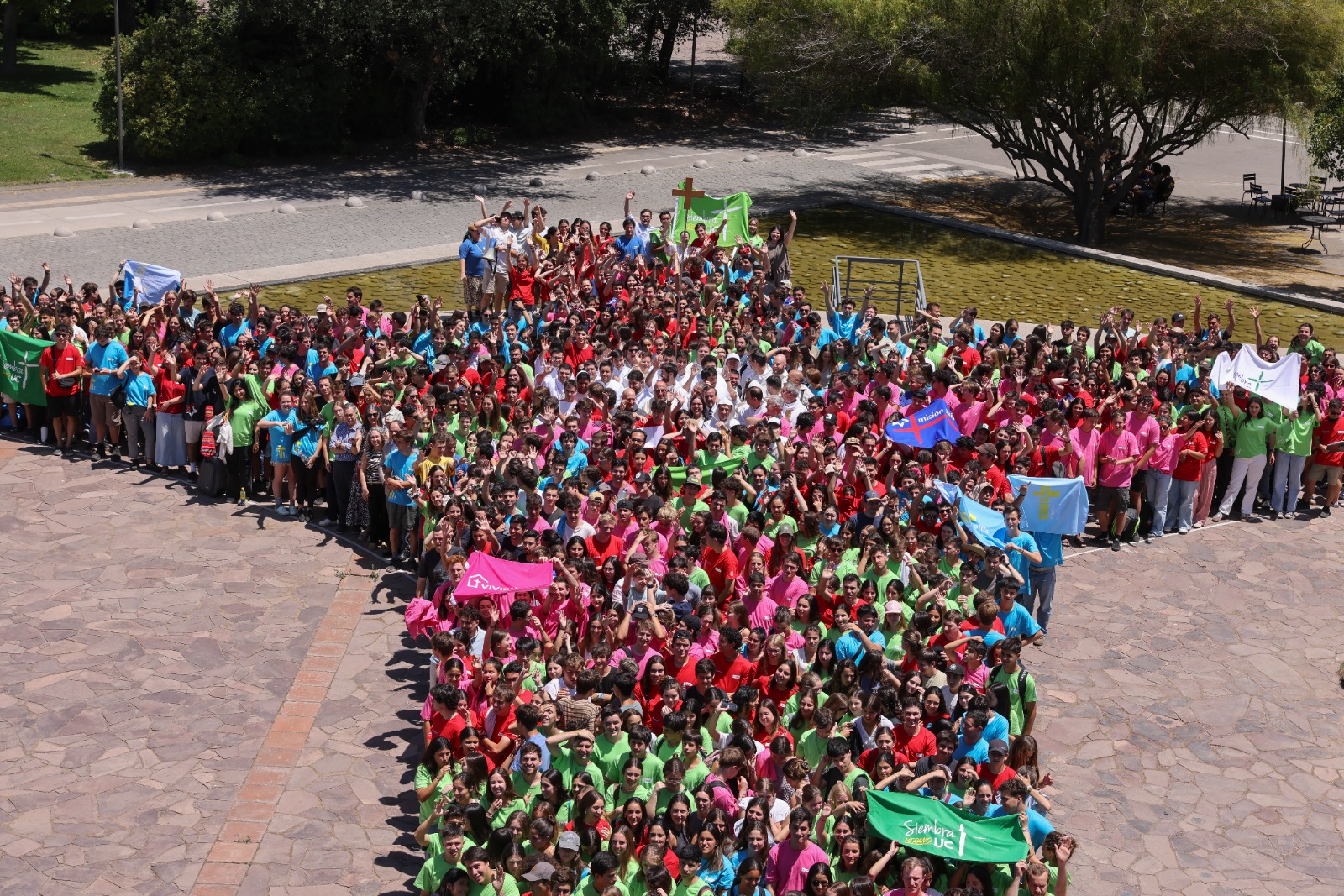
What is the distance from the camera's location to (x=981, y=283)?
27188mm

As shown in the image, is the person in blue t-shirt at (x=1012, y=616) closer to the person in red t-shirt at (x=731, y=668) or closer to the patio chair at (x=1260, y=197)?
the person in red t-shirt at (x=731, y=668)

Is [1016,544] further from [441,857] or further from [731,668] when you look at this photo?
[441,857]

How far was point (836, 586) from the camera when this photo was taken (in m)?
12.2

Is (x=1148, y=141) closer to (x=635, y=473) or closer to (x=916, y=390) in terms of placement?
(x=916, y=390)

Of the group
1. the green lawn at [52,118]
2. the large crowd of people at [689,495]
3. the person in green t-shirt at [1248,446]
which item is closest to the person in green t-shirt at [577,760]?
the large crowd of people at [689,495]

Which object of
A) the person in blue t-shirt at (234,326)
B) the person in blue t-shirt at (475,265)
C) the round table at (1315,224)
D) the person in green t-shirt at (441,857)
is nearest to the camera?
the person in green t-shirt at (441,857)

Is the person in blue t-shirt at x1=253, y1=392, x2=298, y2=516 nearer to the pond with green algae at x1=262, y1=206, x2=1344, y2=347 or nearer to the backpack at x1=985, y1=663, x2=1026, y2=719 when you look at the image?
the pond with green algae at x1=262, y1=206, x2=1344, y2=347

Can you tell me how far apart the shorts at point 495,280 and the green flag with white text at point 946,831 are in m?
12.9

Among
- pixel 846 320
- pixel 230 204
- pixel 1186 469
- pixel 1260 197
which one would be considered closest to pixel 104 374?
pixel 846 320

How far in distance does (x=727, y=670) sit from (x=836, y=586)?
1.53 meters

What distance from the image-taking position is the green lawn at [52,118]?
3225cm

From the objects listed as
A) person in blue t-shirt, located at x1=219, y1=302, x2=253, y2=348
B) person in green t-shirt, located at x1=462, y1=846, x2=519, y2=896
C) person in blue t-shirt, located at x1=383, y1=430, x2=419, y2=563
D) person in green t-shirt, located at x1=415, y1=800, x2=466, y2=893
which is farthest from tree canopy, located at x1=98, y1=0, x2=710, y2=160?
person in green t-shirt, located at x1=462, y1=846, x2=519, y2=896

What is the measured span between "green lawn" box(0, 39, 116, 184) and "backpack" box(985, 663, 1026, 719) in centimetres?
2672

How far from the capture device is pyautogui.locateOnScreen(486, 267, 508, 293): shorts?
20938 mm
